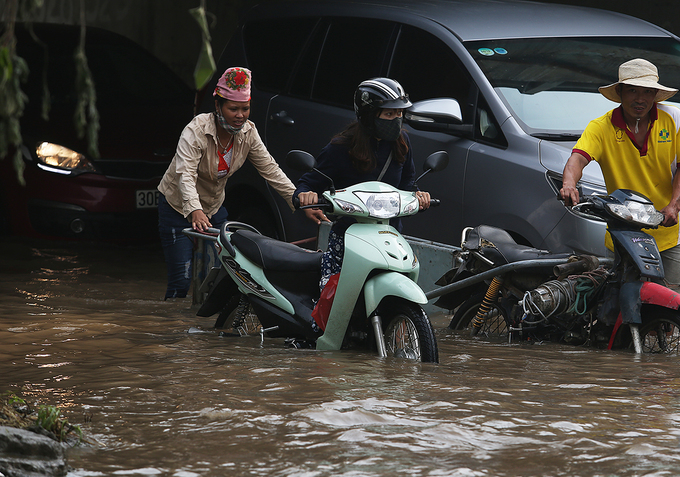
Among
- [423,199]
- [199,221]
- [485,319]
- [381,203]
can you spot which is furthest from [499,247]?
[199,221]

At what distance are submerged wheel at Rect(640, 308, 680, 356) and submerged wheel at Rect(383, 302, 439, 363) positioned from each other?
1.18 metres

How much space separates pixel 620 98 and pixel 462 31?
139 cm

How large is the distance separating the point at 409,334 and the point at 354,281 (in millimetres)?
397

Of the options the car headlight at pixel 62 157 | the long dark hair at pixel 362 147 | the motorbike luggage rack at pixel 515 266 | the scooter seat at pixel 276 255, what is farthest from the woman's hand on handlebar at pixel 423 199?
the car headlight at pixel 62 157

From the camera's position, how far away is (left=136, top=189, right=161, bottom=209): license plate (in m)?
9.11

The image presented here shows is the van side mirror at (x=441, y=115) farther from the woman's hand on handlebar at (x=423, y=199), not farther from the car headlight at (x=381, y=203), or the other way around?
the car headlight at (x=381, y=203)

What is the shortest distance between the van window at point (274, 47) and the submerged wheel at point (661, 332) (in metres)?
3.72

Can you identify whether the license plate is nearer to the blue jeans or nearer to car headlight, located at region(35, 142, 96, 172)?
car headlight, located at region(35, 142, 96, 172)

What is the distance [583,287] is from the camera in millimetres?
5270

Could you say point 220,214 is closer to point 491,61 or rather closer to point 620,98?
point 491,61

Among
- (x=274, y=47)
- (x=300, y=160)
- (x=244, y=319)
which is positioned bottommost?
(x=244, y=319)

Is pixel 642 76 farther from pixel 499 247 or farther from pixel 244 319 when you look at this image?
pixel 244 319

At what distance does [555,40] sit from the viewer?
664 cm

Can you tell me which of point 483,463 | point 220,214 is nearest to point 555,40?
point 220,214
